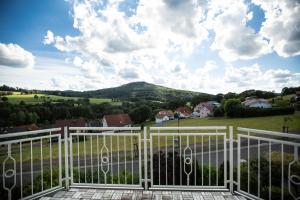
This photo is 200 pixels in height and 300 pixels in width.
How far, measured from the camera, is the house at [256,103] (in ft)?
37.3

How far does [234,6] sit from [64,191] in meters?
7.54

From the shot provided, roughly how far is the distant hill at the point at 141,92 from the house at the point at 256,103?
114 inches

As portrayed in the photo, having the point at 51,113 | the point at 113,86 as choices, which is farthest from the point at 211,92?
the point at 51,113

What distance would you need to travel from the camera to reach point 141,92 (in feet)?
55.7

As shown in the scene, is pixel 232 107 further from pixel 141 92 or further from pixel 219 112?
pixel 141 92

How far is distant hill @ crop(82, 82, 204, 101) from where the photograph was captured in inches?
586

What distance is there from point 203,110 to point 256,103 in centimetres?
283

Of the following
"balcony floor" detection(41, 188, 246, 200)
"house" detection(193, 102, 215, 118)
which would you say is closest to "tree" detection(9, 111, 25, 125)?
"balcony floor" detection(41, 188, 246, 200)

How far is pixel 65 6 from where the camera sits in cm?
704

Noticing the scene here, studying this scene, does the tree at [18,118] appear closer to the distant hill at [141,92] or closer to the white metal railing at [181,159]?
the distant hill at [141,92]

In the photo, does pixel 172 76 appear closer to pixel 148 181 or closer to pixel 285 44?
pixel 285 44

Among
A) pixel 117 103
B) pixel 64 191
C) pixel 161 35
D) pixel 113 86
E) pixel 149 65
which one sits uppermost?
pixel 161 35

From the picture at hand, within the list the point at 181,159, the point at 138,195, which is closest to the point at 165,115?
the point at 181,159

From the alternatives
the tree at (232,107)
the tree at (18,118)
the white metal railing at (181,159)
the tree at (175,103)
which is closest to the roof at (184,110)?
the tree at (175,103)
